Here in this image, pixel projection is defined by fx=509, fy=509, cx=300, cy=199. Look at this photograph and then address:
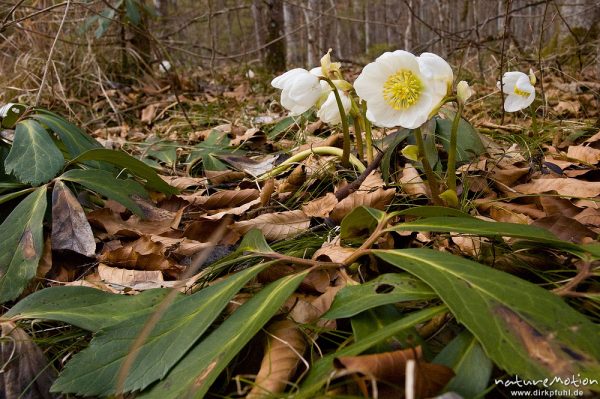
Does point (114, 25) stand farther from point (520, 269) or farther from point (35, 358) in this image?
point (520, 269)

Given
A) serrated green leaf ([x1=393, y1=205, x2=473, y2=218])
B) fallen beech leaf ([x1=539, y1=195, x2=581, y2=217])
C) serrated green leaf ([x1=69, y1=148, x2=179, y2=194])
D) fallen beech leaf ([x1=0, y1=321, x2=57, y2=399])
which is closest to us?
fallen beech leaf ([x1=0, y1=321, x2=57, y2=399])

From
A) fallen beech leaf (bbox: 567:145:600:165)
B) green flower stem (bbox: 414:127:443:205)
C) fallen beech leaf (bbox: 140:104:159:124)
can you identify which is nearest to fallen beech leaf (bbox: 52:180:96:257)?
green flower stem (bbox: 414:127:443:205)

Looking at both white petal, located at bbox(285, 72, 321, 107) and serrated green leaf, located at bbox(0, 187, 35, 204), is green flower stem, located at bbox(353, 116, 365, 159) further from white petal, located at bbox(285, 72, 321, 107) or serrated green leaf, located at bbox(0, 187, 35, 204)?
serrated green leaf, located at bbox(0, 187, 35, 204)

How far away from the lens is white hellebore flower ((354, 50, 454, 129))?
1101mm

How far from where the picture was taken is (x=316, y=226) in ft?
4.38

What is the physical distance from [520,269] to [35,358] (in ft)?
2.95

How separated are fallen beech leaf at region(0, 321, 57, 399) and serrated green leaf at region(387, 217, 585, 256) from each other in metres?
0.67

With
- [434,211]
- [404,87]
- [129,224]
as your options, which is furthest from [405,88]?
[129,224]

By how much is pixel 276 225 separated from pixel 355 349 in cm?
66

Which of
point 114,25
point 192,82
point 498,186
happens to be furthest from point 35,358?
point 114,25

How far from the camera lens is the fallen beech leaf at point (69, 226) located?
4.17 feet

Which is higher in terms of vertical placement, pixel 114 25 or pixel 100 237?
pixel 114 25

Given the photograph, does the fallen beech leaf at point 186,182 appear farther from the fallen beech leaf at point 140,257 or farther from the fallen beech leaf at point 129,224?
the fallen beech leaf at point 140,257

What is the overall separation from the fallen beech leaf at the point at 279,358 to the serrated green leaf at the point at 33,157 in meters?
0.86
